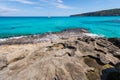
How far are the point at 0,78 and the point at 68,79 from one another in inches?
180

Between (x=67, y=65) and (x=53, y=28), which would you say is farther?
(x=53, y=28)

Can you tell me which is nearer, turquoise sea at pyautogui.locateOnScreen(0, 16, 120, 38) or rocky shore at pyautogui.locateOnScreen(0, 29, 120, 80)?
rocky shore at pyautogui.locateOnScreen(0, 29, 120, 80)

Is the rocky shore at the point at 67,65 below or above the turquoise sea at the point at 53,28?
above

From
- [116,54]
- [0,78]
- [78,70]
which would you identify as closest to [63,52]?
[78,70]

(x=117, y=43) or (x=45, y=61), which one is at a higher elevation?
(x=45, y=61)

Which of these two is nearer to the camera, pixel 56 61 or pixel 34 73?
pixel 34 73

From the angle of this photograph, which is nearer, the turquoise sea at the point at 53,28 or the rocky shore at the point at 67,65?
the rocky shore at the point at 67,65

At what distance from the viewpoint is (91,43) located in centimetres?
1964

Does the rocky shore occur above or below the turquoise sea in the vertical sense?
above

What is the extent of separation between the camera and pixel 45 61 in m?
13.7

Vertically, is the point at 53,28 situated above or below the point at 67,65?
below

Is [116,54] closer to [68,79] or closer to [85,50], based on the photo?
[85,50]

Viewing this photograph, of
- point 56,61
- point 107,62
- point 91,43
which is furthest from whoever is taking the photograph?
point 91,43

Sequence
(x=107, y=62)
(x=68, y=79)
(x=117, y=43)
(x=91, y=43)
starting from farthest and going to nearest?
(x=117, y=43)
(x=91, y=43)
(x=107, y=62)
(x=68, y=79)
